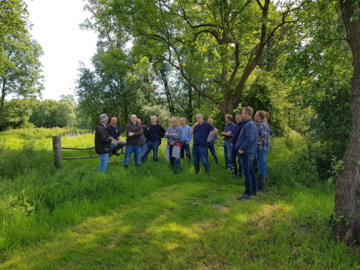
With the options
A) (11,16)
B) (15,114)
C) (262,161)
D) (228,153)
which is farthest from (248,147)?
(15,114)

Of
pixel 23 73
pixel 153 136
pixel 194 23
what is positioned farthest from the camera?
pixel 23 73

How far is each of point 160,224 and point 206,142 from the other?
3535 mm

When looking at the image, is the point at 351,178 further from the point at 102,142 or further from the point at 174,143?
the point at 102,142

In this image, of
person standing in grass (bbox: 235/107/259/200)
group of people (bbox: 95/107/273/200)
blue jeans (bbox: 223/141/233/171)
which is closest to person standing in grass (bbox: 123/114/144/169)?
group of people (bbox: 95/107/273/200)

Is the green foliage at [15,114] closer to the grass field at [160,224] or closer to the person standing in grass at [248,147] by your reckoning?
the grass field at [160,224]

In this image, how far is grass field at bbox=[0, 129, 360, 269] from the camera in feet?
9.46

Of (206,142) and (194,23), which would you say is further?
(194,23)

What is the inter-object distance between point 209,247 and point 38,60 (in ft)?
108

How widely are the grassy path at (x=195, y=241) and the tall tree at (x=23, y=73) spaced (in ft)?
94.1

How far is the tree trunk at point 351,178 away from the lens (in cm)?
304

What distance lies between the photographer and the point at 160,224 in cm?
395

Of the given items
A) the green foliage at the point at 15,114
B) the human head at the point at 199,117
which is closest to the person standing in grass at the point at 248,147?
the human head at the point at 199,117

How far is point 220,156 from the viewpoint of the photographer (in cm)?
973

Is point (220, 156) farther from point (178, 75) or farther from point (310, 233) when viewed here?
point (178, 75)
